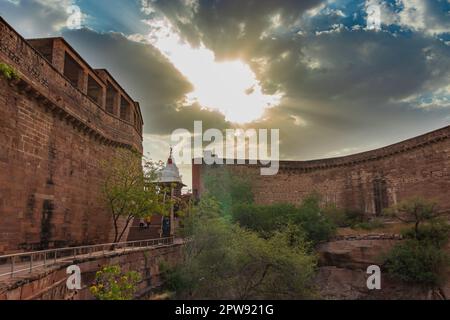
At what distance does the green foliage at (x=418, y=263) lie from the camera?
2094cm

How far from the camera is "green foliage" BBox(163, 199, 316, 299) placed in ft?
55.6

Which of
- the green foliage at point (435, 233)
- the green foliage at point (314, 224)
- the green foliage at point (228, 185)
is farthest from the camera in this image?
the green foliage at point (228, 185)

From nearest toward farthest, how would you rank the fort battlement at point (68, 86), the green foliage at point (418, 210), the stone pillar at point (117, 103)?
the fort battlement at point (68, 86), the green foliage at point (418, 210), the stone pillar at point (117, 103)

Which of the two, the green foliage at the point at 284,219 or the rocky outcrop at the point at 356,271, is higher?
the green foliage at the point at 284,219

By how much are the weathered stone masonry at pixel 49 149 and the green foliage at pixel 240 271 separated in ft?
18.2

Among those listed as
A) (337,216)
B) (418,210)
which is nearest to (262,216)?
(337,216)

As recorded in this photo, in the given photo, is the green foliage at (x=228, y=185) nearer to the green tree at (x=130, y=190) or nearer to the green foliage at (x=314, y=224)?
the green foliage at (x=314, y=224)

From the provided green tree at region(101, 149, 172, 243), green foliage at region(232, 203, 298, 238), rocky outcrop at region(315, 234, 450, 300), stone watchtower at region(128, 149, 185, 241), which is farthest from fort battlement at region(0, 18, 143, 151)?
rocky outcrop at region(315, 234, 450, 300)

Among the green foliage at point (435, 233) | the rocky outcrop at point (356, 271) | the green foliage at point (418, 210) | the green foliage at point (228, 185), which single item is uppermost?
the green foliage at point (228, 185)

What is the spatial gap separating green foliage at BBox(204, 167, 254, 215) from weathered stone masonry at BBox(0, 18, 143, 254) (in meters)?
15.3

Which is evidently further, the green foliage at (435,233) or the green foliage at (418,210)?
the green foliage at (418,210)

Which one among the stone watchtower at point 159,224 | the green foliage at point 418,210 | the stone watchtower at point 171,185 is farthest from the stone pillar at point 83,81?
the green foliage at point 418,210

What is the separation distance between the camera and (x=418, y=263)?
21266mm

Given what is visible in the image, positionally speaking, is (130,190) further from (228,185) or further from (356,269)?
(228,185)
